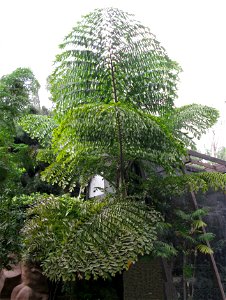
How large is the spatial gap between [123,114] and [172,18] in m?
2.81

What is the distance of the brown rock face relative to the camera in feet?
14.6

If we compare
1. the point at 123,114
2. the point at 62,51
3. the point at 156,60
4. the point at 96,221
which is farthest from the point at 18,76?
the point at 96,221

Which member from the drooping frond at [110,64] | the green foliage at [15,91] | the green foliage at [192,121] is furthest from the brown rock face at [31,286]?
the green foliage at [192,121]

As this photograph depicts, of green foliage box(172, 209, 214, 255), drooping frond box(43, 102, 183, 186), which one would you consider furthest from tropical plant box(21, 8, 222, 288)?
green foliage box(172, 209, 214, 255)

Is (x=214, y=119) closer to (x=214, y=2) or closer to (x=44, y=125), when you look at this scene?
(x=214, y=2)

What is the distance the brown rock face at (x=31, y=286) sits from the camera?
4.46 m

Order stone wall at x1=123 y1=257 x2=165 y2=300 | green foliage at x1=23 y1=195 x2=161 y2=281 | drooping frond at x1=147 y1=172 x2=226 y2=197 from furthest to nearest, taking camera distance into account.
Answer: stone wall at x1=123 y1=257 x2=165 y2=300
drooping frond at x1=147 y1=172 x2=226 y2=197
green foliage at x1=23 y1=195 x2=161 y2=281

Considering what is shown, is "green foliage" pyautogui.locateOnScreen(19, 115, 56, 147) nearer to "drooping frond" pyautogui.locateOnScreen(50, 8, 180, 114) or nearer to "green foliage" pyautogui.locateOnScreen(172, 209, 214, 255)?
"drooping frond" pyautogui.locateOnScreen(50, 8, 180, 114)

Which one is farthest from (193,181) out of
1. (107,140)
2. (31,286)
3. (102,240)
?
(31,286)

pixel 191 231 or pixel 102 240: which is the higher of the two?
pixel 191 231

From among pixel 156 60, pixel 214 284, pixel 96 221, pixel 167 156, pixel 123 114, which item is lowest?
pixel 214 284

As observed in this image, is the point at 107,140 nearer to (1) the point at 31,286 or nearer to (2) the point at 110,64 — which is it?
(2) the point at 110,64

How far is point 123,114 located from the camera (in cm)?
286

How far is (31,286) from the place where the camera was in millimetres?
4543
